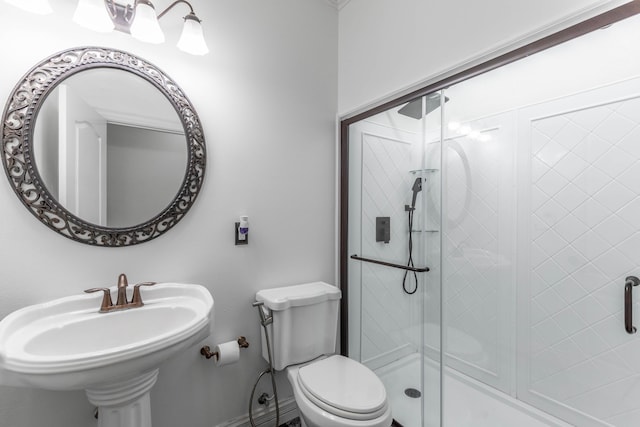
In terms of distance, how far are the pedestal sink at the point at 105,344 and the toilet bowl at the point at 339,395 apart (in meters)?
0.56

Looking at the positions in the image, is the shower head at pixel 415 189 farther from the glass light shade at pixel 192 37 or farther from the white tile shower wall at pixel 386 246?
the glass light shade at pixel 192 37

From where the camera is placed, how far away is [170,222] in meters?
1.40

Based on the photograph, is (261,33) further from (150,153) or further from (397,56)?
(150,153)

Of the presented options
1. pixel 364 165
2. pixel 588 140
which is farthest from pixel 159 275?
pixel 588 140

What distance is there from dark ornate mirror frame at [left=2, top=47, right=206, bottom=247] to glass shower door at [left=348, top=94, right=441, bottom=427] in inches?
38.9

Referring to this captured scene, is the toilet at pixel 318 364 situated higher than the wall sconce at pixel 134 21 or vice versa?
the wall sconce at pixel 134 21

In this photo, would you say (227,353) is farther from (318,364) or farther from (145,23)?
(145,23)

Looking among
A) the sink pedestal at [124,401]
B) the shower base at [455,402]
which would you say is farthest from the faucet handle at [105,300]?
the shower base at [455,402]

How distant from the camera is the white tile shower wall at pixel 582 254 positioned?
140cm

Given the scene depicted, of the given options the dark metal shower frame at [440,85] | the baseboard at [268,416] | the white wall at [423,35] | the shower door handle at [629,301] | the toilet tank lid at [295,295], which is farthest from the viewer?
the baseboard at [268,416]

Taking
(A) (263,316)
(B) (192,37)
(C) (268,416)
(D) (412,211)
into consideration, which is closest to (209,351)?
(A) (263,316)

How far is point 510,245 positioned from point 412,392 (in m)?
0.99

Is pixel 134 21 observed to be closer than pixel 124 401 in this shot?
No

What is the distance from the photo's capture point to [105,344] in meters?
1.15
